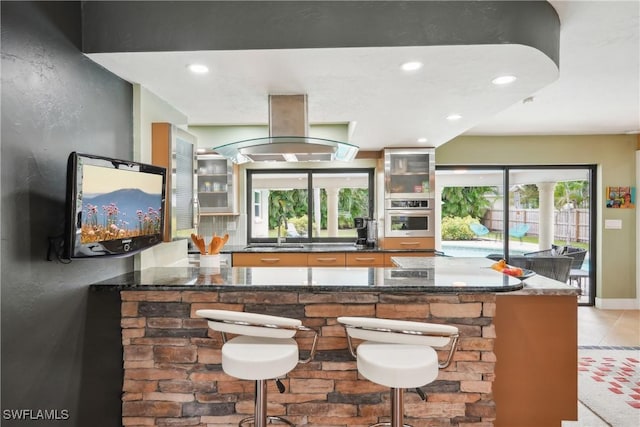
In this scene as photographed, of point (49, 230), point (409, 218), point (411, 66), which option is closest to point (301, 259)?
point (409, 218)

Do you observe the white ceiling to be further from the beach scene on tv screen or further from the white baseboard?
the white baseboard

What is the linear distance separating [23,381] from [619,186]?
6755 mm

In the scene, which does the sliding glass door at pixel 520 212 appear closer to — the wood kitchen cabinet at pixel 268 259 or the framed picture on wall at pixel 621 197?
the framed picture on wall at pixel 621 197

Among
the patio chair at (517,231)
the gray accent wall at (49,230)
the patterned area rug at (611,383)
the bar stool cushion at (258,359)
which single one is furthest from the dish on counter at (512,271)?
the patio chair at (517,231)

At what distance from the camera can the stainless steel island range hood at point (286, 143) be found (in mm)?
2531

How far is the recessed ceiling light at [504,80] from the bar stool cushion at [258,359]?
6.54ft

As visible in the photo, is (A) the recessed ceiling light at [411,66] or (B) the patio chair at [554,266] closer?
(A) the recessed ceiling light at [411,66]

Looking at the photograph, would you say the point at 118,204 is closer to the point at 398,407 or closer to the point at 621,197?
the point at 398,407

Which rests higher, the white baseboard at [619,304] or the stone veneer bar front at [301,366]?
the stone veneer bar front at [301,366]

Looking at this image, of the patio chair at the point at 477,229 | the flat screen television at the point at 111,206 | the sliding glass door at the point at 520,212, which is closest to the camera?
the flat screen television at the point at 111,206

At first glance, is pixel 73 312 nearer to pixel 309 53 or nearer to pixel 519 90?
pixel 309 53

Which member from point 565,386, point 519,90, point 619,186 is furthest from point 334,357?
point 619,186

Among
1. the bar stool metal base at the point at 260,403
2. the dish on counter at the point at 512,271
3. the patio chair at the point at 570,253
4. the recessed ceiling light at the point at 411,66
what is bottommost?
the bar stool metal base at the point at 260,403

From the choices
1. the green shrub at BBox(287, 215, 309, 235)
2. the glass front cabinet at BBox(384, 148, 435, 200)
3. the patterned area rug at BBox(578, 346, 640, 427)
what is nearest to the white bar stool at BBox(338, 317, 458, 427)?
the patterned area rug at BBox(578, 346, 640, 427)
